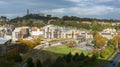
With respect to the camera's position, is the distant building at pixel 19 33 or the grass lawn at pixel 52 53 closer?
the grass lawn at pixel 52 53

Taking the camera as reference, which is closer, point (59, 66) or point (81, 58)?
point (59, 66)

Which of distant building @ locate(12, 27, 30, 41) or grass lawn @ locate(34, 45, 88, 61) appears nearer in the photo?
grass lawn @ locate(34, 45, 88, 61)

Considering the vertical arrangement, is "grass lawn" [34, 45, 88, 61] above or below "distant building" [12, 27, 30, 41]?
above

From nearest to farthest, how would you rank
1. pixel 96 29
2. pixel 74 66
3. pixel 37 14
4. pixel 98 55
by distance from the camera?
pixel 74 66 < pixel 98 55 < pixel 96 29 < pixel 37 14

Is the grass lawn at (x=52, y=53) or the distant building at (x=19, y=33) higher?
the grass lawn at (x=52, y=53)

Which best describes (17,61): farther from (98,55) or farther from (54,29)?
(54,29)

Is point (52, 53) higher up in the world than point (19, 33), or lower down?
higher up

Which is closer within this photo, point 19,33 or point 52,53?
point 52,53

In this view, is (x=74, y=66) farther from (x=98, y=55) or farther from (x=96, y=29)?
(x=96, y=29)

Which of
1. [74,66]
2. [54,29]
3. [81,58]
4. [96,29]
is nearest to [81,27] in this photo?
[96,29]

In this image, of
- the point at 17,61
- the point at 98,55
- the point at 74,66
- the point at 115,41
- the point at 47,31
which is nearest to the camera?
the point at 74,66
